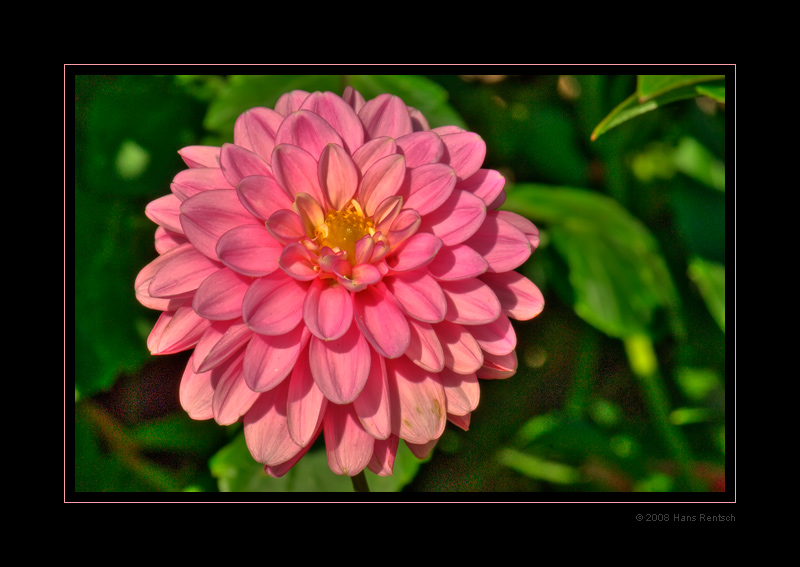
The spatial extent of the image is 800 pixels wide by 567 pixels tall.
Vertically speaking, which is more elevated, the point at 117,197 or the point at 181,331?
the point at 117,197

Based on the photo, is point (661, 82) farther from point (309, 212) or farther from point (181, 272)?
point (181, 272)

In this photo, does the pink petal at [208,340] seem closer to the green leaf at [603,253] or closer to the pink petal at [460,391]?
the pink petal at [460,391]

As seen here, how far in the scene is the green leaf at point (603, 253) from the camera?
979 millimetres

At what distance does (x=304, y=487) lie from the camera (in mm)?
848

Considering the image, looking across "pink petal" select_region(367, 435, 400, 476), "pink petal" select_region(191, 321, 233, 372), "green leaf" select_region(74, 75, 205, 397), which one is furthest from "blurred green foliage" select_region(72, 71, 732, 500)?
"pink petal" select_region(191, 321, 233, 372)

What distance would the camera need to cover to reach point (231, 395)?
1.93 ft

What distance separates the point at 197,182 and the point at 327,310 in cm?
20

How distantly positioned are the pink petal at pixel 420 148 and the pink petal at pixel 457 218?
0.15ft

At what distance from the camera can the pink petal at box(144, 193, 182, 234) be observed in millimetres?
602

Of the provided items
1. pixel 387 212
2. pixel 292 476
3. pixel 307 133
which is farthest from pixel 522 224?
Answer: pixel 292 476

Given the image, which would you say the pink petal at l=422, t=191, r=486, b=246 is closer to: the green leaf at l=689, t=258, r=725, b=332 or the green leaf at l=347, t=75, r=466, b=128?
the green leaf at l=347, t=75, r=466, b=128

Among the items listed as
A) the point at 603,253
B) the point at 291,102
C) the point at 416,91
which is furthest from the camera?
the point at 603,253

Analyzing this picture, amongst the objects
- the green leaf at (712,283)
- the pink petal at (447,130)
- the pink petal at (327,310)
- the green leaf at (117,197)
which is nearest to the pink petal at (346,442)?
the pink petal at (327,310)
